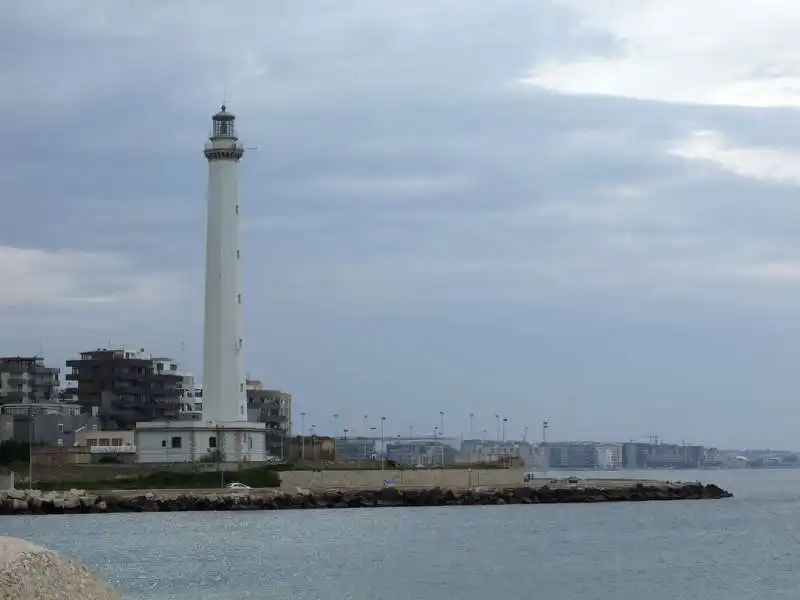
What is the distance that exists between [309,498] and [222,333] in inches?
306

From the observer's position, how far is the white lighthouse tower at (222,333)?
214 feet

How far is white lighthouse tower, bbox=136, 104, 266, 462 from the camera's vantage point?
65.3 m

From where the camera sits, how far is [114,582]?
35.5 meters

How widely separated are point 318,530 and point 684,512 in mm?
20097

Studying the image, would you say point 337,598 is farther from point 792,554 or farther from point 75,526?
point 75,526

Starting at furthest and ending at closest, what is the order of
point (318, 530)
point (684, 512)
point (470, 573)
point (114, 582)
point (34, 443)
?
point (34, 443), point (684, 512), point (318, 530), point (470, 573), point (114, 582)

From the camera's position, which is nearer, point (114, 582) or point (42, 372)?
point (114, 582)

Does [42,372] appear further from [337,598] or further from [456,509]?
[337,598]

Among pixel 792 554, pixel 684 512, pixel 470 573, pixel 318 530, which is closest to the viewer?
pixel 470 573

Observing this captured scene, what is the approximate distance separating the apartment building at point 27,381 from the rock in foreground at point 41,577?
86.0 m

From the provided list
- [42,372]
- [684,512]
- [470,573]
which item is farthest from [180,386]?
[470,573]

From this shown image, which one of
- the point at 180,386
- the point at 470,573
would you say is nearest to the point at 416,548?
the point at 470,573

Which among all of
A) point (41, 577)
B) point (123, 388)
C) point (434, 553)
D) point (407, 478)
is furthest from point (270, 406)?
point (41, 577)

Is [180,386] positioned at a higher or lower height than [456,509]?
higher
